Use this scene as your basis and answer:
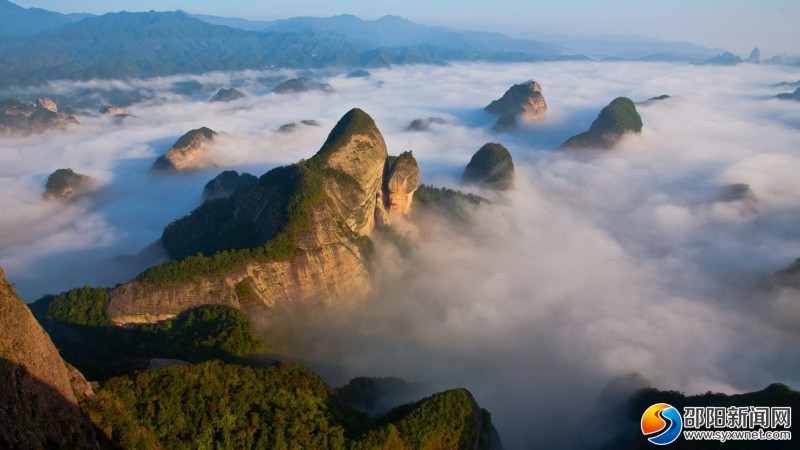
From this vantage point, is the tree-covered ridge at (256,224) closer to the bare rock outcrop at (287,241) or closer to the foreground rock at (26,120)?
the bare rock outcrop at (287,241)

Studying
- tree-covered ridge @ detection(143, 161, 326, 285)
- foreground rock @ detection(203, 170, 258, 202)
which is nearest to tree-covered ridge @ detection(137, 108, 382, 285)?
tree-covered ridge @ detection(143, 161, 326, 285)

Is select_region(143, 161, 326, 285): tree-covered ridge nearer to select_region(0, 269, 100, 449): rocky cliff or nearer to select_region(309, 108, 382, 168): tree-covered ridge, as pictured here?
select_region(309, 108, 382, 168): tree-covered ridge

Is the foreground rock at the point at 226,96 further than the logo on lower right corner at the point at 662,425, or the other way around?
the foreground rock at the point at 226,96

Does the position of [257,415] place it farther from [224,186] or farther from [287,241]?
[224,186]

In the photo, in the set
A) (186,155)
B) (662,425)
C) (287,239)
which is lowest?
(662,425)

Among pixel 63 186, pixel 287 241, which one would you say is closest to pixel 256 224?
pixel 287 241

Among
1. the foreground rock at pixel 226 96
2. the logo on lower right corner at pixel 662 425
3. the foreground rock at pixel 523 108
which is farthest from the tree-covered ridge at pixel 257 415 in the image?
the foreground rock at pixel 226 96
